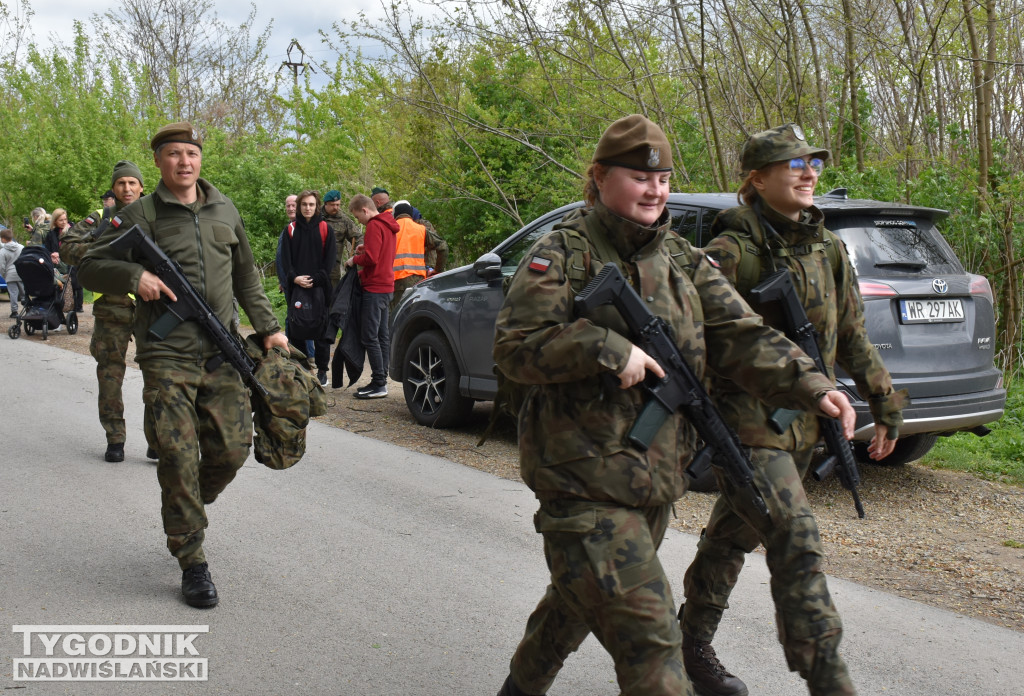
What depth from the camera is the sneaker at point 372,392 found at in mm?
9672

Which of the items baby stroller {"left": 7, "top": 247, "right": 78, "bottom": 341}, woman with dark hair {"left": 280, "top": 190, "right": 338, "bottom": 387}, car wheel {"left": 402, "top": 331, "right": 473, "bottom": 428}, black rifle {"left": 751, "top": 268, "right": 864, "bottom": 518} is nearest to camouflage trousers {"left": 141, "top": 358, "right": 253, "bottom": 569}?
black rifle {"left": 751, "top": 268, "right": 864, "bottom": 518}

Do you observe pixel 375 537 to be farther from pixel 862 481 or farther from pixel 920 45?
pixel 920 45

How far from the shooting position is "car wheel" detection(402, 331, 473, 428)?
7.95 metres

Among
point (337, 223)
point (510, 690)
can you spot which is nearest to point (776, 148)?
point (510, 690)

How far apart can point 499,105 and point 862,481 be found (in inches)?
294

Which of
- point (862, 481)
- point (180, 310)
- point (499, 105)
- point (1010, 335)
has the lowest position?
point (862, 481)

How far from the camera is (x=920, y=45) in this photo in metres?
10.2

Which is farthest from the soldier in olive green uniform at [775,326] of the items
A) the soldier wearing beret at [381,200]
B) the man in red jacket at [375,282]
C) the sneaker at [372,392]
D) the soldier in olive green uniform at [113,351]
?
the soldier wearing beret at [381,200]

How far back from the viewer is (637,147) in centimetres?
→ 276

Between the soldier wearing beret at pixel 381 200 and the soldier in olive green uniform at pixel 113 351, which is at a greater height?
the soldier wearing beret at pixel 381 200

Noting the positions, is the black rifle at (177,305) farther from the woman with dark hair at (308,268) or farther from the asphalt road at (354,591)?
the woman with dark hair at (308,268)

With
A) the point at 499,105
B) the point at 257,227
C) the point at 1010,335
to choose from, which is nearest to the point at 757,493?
the point at 1010,335

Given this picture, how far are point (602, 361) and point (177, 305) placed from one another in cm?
254

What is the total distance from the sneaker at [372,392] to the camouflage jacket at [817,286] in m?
6.46
